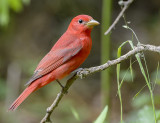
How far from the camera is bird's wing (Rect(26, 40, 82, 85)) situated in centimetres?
320

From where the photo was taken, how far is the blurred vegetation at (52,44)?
5.88 m

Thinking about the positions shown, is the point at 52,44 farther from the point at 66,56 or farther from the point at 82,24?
the point at 66,56

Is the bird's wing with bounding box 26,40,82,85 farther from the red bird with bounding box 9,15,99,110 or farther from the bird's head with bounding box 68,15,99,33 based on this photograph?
A: the bird's head with bounding box 68,15,99,33

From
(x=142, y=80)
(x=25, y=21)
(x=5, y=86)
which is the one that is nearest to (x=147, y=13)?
(x=142, y=80)

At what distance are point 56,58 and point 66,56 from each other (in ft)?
0.39

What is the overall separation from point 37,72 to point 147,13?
12.6 ft

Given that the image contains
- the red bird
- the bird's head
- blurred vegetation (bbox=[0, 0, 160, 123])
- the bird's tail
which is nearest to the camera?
the bird's tail

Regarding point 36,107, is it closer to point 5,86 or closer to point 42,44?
point 5,86

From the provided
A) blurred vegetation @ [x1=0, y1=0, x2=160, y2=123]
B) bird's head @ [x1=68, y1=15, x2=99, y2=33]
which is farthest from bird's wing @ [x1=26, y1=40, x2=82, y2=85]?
blurred vegetation @ [x1=0, y1=0, x2=160, y2=123]

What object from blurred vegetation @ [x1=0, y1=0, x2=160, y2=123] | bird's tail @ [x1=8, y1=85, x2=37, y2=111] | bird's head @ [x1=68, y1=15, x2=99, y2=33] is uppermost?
bird's head @ [x1=68, y1=15, x2=99, y2=33]

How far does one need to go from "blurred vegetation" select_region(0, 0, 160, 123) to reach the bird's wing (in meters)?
2.35

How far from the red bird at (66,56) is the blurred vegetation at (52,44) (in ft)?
7.39

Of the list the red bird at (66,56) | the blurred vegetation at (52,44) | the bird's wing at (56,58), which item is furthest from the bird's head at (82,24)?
the blurred vegetation at (52,44)

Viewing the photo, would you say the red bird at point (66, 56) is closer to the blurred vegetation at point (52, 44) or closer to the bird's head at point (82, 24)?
the bird's head at point (82, 24)
